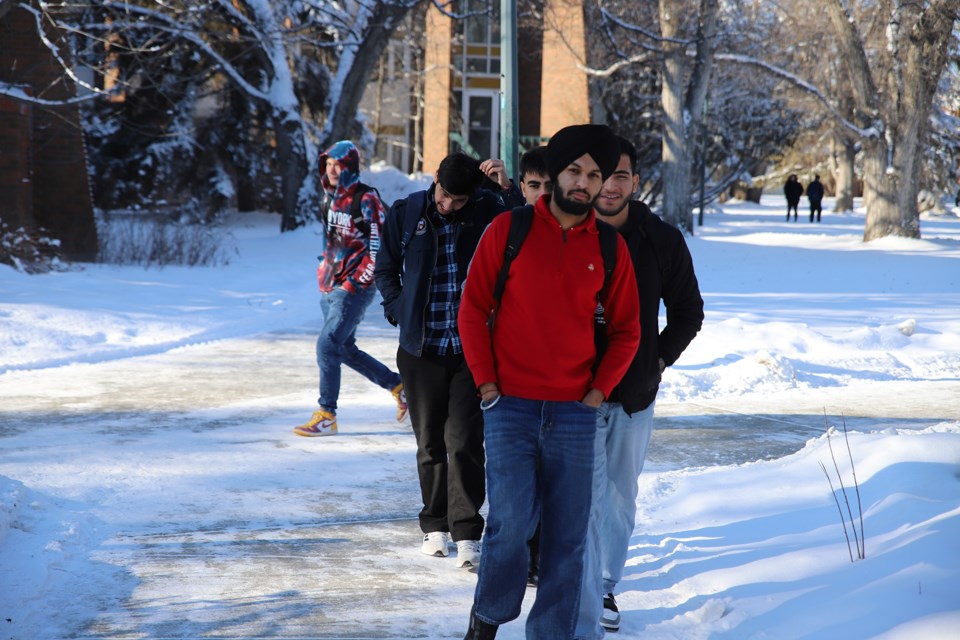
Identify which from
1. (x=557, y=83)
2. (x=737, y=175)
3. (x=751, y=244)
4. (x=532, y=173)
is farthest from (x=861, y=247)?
(x=532, y=173)

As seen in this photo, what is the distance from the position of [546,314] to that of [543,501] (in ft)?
2.20

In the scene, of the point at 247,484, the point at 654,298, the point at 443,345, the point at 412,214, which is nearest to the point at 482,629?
A: the point at 654,298

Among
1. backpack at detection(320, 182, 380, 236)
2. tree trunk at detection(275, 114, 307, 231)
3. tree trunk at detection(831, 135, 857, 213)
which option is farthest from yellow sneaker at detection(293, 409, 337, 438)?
tree trunk at detection(831, 135, 857, 213)

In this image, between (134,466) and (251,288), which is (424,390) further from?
(251,288)

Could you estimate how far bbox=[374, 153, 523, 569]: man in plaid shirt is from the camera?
4.94 m

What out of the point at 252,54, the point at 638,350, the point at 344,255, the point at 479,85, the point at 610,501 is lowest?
the point at 610,501

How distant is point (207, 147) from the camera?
90.2ft

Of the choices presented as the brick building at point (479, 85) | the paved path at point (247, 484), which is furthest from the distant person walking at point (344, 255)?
the brick building at point (479, 85)

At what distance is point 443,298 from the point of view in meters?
5.08

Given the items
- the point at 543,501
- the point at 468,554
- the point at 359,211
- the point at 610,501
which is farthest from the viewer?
the point at 359,211

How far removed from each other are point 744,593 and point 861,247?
22.2 m

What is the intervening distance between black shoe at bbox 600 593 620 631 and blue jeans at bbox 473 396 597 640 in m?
0.60

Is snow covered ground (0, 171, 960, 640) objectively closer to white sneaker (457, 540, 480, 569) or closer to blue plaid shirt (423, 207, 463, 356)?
white sneaker (457, 540, 480, 569)

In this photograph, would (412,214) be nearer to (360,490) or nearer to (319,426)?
(360,490)
